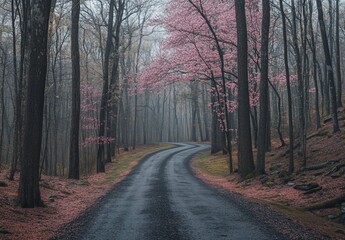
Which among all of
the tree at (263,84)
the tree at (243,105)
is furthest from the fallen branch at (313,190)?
the tree at (243,105)

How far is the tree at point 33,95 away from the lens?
32.1 ft

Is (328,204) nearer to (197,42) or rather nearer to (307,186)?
(307,186)

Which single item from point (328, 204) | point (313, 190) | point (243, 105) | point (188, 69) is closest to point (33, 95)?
point (328, 204)

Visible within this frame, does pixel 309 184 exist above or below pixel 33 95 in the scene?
below

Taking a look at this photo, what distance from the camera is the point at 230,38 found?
24250 millimetres

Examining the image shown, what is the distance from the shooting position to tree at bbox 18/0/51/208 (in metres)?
9.78

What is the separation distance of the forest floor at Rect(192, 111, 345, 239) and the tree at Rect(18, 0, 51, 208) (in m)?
6.70

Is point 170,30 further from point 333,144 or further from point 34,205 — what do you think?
point 34,205

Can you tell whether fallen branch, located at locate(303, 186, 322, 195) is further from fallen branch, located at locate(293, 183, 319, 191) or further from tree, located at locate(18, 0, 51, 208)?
tree, located at locate(18, 0, 51, 208)

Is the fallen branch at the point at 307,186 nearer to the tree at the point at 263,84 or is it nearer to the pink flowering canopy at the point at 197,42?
the tree at the point at 263,84

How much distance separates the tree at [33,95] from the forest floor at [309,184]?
22.0 ft

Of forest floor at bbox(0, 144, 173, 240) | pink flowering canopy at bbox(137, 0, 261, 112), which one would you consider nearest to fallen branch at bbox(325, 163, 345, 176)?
forest floor at bbox(0, 144, 173, 240)

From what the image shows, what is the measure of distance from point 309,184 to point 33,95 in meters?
9.19

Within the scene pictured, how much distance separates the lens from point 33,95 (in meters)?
9.81
